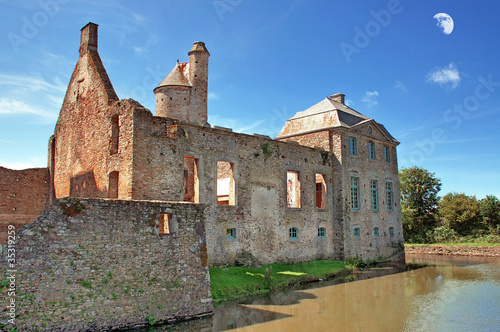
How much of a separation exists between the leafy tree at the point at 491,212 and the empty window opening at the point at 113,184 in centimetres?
3264

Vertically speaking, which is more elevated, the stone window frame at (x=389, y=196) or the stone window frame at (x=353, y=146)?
the stone window frame at (x=353, y=146)

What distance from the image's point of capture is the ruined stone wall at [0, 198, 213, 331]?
8633mm

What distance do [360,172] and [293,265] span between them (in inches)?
293

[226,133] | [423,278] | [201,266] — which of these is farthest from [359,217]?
[201,266]

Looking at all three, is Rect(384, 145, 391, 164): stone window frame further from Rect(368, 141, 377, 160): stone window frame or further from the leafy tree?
the leafy tree

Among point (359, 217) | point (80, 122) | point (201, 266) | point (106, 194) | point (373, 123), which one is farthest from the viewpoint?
Result: point (373, 123)

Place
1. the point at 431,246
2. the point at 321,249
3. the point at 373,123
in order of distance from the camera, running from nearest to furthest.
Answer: the point at 321,249, the point at 373,123, the point at 431,246

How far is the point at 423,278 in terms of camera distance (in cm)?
1823

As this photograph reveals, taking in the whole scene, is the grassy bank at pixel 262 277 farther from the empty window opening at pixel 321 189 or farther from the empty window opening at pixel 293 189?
the empty window opening at pixel 321 189

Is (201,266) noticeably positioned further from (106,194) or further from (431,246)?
(431,246)

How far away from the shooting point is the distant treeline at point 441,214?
34781 mm

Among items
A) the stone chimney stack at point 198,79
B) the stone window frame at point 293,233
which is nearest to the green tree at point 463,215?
the stone window frame at point 293,233

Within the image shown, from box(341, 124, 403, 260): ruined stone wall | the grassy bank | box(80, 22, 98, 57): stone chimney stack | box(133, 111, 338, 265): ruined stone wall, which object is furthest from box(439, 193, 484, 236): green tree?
box(80, 22, 98, 57): stone chimney stack

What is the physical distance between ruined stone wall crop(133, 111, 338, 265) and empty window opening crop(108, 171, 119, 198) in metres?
1.73
